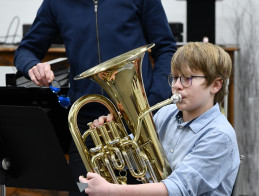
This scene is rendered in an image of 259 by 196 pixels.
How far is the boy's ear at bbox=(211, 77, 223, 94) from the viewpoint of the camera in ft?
5.38

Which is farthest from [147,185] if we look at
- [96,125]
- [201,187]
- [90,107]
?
[90,107]

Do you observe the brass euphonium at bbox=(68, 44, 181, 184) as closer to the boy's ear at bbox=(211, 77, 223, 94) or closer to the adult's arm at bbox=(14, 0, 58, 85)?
the boy's ear at bbox=(211, 77, 223, 94)

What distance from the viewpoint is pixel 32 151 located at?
1.58m

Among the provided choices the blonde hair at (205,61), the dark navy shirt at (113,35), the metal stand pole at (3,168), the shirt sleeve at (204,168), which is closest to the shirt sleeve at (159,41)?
the dark navy shirt at (113,35)

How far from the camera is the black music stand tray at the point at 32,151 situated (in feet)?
4.93

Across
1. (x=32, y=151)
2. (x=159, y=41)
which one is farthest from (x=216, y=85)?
(x=32, y=151)

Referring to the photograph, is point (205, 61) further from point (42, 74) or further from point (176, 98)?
point (42, 74)

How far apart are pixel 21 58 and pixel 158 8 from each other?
23.1 inches

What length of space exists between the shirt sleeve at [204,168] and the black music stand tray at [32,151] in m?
0.29

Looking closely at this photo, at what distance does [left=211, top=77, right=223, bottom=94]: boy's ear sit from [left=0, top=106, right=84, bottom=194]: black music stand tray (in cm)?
51

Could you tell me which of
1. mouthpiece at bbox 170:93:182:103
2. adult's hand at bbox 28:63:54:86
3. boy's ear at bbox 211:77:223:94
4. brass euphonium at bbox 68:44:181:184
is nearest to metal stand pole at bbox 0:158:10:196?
brass euphonium at bbox 68:44:181:184

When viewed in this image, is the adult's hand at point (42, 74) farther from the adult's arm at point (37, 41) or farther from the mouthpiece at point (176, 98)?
the mouthpiece at point (176, 98)

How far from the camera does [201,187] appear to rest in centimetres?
153

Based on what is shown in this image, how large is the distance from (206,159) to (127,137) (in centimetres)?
26
